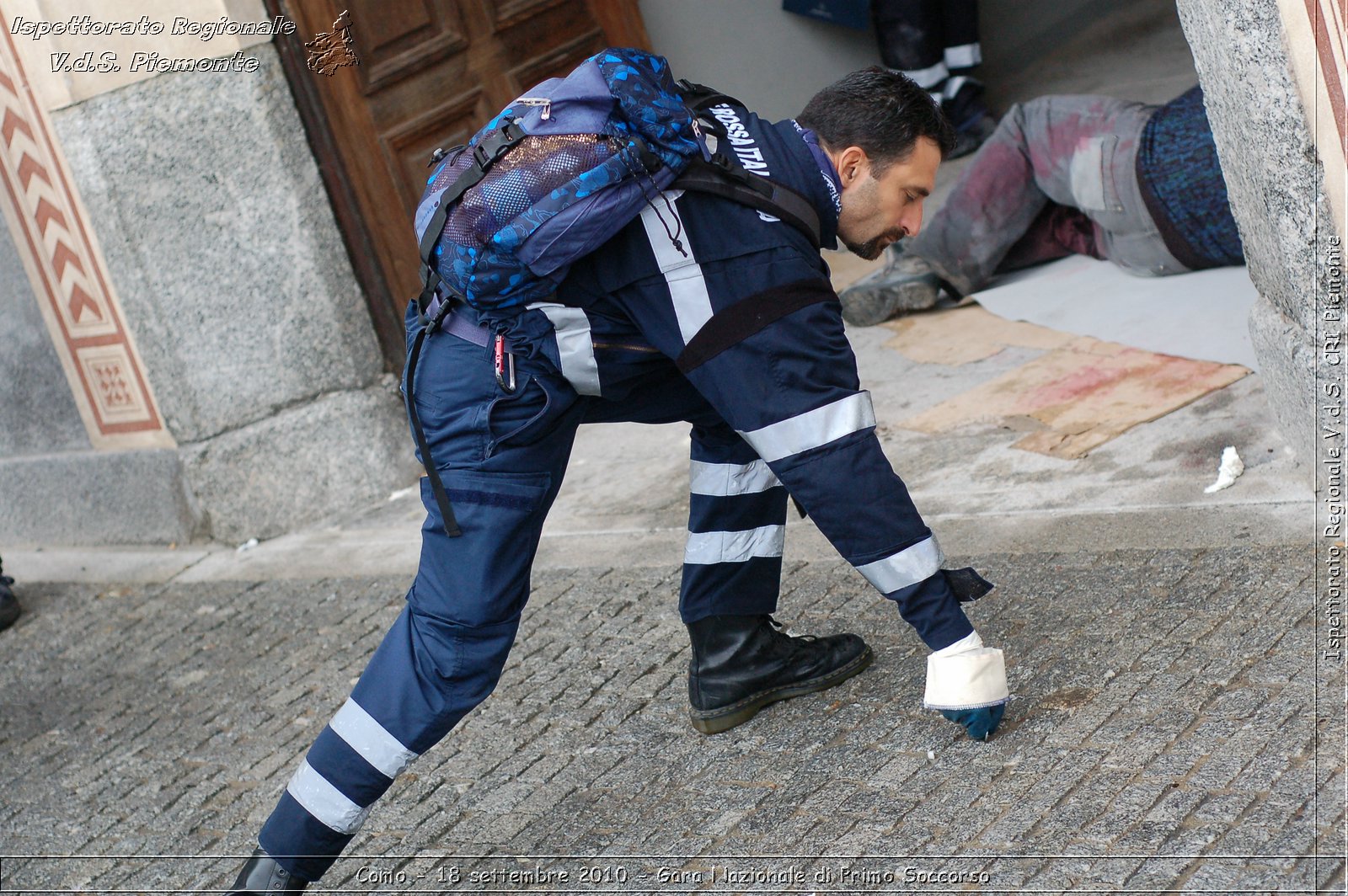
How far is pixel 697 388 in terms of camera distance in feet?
8.45

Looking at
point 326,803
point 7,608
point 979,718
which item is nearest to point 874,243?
point 979,718

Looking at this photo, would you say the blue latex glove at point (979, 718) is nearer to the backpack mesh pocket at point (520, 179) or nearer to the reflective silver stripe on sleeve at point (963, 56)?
the backpack mesh pocket at point (520, 179)

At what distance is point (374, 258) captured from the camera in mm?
5332

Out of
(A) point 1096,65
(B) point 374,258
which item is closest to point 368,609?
(B) point 374,258

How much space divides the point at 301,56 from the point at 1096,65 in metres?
4.76

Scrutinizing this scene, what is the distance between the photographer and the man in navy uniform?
7.82ft

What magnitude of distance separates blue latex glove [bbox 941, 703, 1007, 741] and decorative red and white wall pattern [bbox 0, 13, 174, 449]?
12.2 ft

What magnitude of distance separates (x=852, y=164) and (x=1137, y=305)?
263 centimetres

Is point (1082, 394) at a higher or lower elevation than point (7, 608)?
lower

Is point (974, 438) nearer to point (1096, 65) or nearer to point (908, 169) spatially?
point (908, 169)

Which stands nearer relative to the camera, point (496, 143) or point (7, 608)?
point (496, 143)

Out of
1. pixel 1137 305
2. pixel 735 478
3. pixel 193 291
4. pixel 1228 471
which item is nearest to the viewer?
pixel 735 478

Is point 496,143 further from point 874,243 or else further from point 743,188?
point 874,243

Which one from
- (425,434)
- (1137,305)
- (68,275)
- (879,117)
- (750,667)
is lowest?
(750,667)
